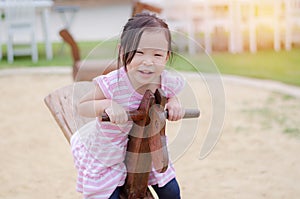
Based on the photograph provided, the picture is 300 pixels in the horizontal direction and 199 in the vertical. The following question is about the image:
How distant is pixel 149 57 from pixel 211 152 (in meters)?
2.14

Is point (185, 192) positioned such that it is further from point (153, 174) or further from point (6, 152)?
point (6, 152)

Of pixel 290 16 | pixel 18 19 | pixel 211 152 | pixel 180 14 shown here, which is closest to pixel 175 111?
pixel 211 152

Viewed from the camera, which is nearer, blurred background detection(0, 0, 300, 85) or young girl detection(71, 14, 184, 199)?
young girl detection(71, 14, 184, 199)

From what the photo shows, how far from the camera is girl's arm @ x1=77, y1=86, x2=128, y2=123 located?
1.81m

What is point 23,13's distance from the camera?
833 cm

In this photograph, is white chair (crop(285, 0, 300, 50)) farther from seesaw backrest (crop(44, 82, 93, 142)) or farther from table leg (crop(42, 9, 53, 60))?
seesaw backrest (crop(44, 82, 93, 142))

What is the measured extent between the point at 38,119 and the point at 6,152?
99 cm

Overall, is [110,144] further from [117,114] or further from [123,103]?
[117,114]

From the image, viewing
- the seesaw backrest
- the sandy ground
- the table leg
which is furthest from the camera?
the table leg

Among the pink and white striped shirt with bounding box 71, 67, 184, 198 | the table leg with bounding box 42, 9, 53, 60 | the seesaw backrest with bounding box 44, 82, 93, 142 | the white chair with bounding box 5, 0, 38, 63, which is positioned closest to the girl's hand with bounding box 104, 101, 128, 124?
the pink and white striped shirt with bounding box 71, 67, 184, 198

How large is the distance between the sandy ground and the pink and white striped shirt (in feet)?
0.53

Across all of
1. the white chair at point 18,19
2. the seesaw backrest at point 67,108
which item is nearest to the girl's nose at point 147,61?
the seesaw backrest at point 67,108

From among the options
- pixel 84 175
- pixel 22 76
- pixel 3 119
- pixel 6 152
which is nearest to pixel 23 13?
pixel 22 76

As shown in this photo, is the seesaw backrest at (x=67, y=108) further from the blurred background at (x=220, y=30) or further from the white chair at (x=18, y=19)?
the white chair at (x=18, y=19)
